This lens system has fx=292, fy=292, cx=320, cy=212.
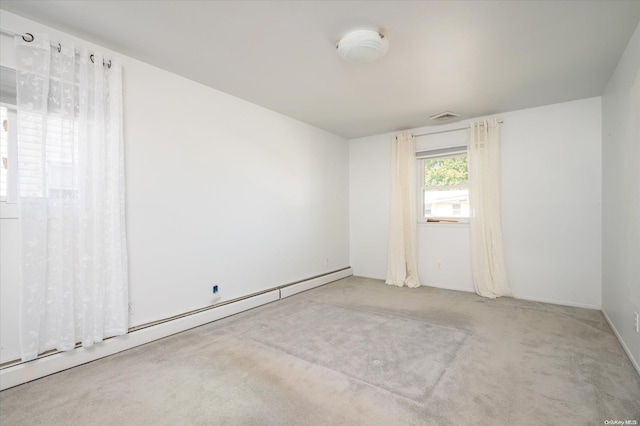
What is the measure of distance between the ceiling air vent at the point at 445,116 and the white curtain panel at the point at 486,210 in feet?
1.10

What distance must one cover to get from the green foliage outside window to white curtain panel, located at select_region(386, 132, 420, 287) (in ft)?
0.86

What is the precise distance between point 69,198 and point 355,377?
2.45m

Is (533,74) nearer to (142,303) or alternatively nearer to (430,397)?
(430,397)

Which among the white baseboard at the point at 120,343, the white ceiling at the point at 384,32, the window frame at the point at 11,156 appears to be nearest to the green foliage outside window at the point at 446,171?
the white ceiling at the point at 384,32

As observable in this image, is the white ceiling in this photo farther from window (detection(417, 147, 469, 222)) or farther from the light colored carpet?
the light colored carpet

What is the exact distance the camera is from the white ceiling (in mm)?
1971

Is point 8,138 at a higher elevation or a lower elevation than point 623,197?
higher

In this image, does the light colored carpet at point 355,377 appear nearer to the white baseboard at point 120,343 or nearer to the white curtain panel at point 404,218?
the white baseboard at point 120,343

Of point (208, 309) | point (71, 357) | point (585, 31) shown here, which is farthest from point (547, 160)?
point (71, 357)

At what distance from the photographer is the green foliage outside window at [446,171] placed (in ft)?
14.8

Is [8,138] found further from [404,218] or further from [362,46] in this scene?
[404,218]

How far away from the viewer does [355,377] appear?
6.72 feet

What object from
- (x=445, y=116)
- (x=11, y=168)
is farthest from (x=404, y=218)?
(x=11, y=168)

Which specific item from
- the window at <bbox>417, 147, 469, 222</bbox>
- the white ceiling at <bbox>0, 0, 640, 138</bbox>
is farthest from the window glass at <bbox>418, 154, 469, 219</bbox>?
the white ceiling at <bbox>0, 0, 640, 138</bbox>
